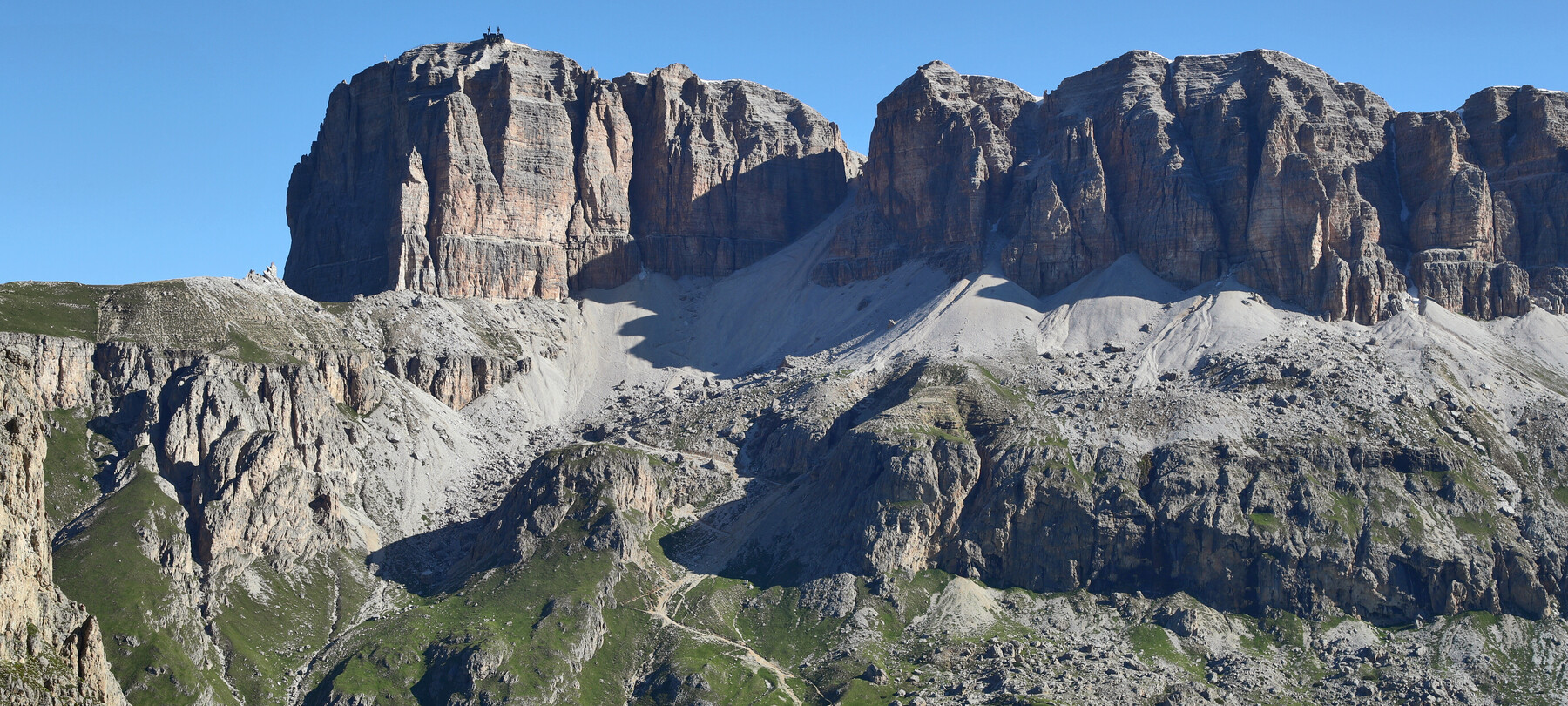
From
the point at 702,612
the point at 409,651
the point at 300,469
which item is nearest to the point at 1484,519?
the point at 702,612

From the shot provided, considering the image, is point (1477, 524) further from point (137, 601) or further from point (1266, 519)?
point (137, 601)

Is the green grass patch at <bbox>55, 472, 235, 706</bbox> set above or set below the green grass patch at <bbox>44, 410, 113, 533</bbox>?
below

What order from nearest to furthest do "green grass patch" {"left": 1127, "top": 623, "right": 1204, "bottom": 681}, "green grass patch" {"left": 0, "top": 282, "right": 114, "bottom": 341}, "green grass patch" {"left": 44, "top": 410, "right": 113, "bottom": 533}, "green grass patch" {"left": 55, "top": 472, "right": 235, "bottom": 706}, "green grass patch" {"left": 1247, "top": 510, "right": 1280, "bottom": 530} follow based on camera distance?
"green grass patch" {"left": 55, "top": 472, "right": 235, "bottom": 706} → "green grass patch" {"left": 1127, "top": 623, "right": 1204, "bottom": 681} → "green grass patch" {"left": 44, "top": 410, "right": 113, "bottom": 533} → "green grass patch" {"left": 1247, "top": 510, "right": 1280, "bottom": 530} → "green grass patch" {"left": 0, "top": 282, "right": 114, "bottom": 341}

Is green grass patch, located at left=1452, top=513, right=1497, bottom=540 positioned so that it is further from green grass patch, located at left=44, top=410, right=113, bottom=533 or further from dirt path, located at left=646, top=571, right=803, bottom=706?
green grass patch, located at left=44, top=410, right=113, bottom=533

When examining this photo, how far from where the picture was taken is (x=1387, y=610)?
575 ft

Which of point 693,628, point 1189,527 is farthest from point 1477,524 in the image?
point 693,628

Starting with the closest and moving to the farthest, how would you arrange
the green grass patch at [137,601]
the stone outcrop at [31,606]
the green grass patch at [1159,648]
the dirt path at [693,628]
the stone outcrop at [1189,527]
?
the stone outcrop at [31,606] → the green grass patch at [137,601] → the green grass patch at [1159,648] → the dirt path at [693,628] → the stone outcrop at [1189,527]

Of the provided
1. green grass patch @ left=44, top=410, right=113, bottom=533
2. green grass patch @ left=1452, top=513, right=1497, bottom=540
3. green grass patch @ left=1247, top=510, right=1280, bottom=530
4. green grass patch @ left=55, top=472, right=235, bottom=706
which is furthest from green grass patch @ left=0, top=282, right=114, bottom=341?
green grass patch @ left=1452, top=513, right=1497, bottom=540

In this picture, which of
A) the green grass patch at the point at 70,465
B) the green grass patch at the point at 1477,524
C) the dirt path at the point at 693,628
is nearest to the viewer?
the dirt path at the point at 693,628

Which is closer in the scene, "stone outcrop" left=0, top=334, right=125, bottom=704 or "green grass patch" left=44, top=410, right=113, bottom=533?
"stone outcrop" left=0, top=334, right=125, bottom=704

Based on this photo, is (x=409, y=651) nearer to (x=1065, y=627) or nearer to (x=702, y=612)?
(x=702, y=612)

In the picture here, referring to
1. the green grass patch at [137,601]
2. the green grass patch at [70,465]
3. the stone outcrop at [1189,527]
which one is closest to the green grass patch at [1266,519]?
the stone outcrop at [1189,527]

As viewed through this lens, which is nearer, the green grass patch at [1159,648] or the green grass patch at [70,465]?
the green grass patch at [1159,648]

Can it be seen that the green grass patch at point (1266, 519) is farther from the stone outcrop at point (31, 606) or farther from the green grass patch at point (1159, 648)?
the stone outcrop at point (31, 606)
